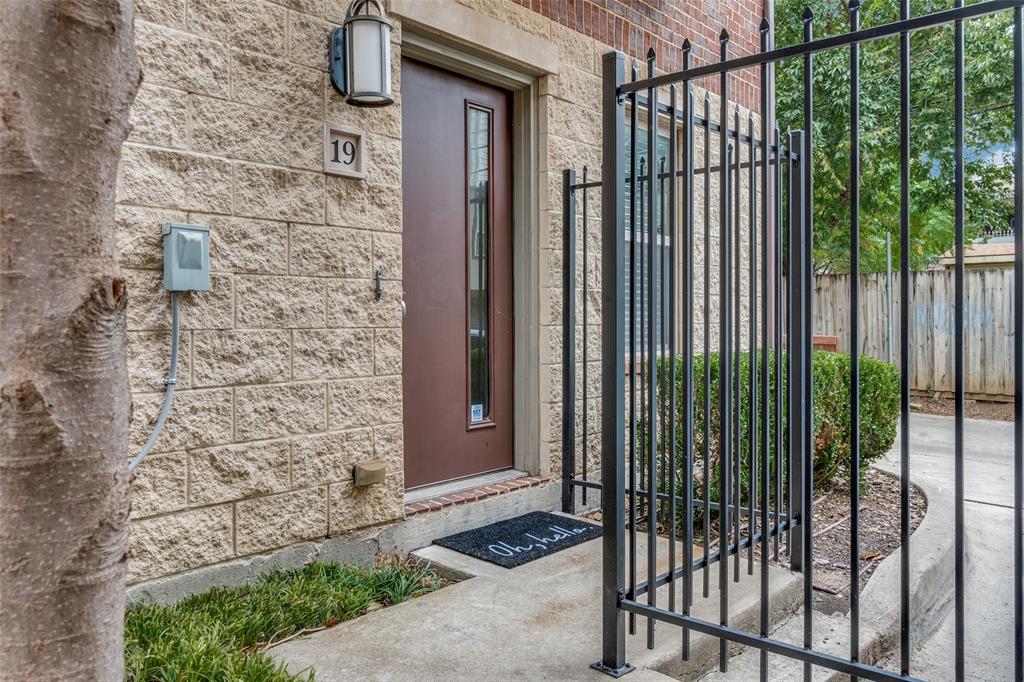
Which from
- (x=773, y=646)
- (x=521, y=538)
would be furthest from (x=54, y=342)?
(x=521, y=538)

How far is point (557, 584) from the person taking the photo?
336cm

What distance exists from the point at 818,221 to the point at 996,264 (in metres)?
2.97

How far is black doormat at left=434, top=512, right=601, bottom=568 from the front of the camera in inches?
146

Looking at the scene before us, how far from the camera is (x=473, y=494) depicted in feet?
13.6

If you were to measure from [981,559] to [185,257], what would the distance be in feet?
15.7

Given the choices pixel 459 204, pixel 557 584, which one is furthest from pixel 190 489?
pixel 459 204

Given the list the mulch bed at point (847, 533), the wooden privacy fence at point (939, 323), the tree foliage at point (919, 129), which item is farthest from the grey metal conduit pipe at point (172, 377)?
the tree foliage at point (919, 129)

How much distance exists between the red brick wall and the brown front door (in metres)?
0.80

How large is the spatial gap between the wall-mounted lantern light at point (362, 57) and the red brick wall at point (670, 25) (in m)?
1.39

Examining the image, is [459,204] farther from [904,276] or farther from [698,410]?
[904,276]

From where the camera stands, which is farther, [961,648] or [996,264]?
[996,264]

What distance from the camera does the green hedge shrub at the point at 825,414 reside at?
14.5 ft

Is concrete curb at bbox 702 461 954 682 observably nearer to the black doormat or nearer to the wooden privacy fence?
the black doormat

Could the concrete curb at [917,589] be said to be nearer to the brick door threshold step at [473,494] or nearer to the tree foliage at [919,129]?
the brick door threshold step at [473,494]
